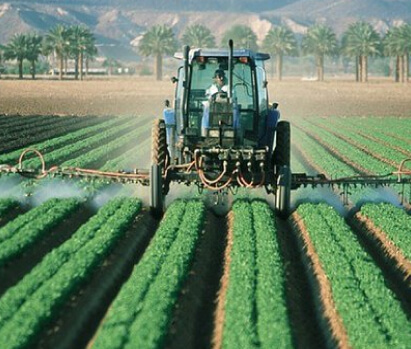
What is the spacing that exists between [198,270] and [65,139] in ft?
53.4

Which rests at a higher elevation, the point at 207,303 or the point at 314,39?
the point at 314,39

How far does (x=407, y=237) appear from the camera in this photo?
38.7 ft

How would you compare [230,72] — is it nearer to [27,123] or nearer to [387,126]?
[27,123]

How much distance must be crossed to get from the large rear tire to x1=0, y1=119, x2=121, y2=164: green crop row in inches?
349

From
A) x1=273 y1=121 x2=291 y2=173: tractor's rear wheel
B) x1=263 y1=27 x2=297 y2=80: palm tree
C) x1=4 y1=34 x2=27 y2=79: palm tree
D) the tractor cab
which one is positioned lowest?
x1=273 y1=121 x2=291 y2=173: tractor's rear wheel

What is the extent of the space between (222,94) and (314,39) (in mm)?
89408

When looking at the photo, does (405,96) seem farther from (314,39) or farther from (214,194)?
(214,194)

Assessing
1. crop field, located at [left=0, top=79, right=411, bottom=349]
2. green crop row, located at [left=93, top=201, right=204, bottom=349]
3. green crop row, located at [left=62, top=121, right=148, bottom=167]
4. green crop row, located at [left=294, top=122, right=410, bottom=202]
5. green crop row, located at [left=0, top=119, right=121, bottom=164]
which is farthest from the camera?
green crop row, located at [left=0, top=119, right=121, bottom=164]

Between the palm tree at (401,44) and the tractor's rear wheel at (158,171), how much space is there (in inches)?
3090

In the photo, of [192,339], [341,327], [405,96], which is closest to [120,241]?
[192,339]

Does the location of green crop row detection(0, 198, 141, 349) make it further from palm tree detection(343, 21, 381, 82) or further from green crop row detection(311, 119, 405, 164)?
palm tree detection(343, 21, 381, 82)

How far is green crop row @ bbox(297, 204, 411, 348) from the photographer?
25.7 ft

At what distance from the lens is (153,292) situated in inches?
Result: 354

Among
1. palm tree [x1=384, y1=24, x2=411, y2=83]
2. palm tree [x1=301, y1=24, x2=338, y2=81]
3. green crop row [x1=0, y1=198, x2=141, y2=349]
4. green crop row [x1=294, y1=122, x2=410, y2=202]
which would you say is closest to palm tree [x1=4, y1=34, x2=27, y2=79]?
palm tree [x1=301, y1=24, x2=338, y2=81]
